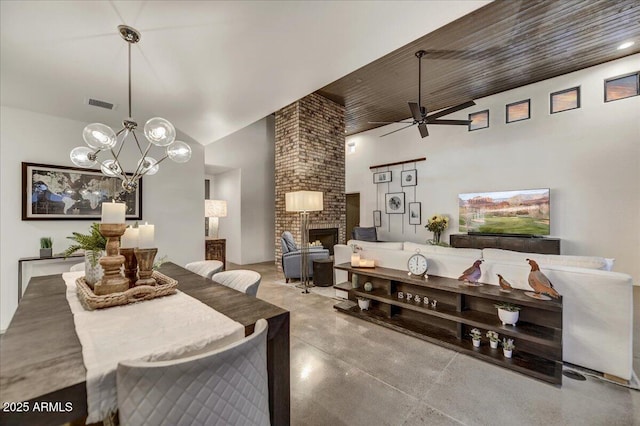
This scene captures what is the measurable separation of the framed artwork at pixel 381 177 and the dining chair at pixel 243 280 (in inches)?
236

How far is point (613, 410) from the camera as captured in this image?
1.63 metres

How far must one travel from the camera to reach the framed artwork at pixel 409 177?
22.1 feet

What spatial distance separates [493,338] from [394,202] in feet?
16.7

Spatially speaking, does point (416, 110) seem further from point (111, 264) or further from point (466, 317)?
point (111, 264)

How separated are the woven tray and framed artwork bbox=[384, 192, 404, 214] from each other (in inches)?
247

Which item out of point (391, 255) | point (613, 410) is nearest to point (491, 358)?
point (613, 410)

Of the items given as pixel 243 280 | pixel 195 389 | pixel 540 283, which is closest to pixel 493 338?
pixel 540 283

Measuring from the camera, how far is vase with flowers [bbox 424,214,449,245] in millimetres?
6035

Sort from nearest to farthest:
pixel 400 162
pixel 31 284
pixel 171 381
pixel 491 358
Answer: pixel 171 381 < pixel 31 284 < pixel 491 358 < pixel 400 162

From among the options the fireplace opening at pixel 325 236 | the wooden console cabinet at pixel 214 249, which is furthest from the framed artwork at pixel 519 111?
the wooden console cabinet at pixel 214 249

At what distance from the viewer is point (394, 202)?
23.4ft

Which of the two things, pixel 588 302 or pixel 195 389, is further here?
pixel 588 302

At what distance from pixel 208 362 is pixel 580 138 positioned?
6.64 m

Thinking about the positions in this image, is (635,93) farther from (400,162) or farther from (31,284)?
(31,284)
